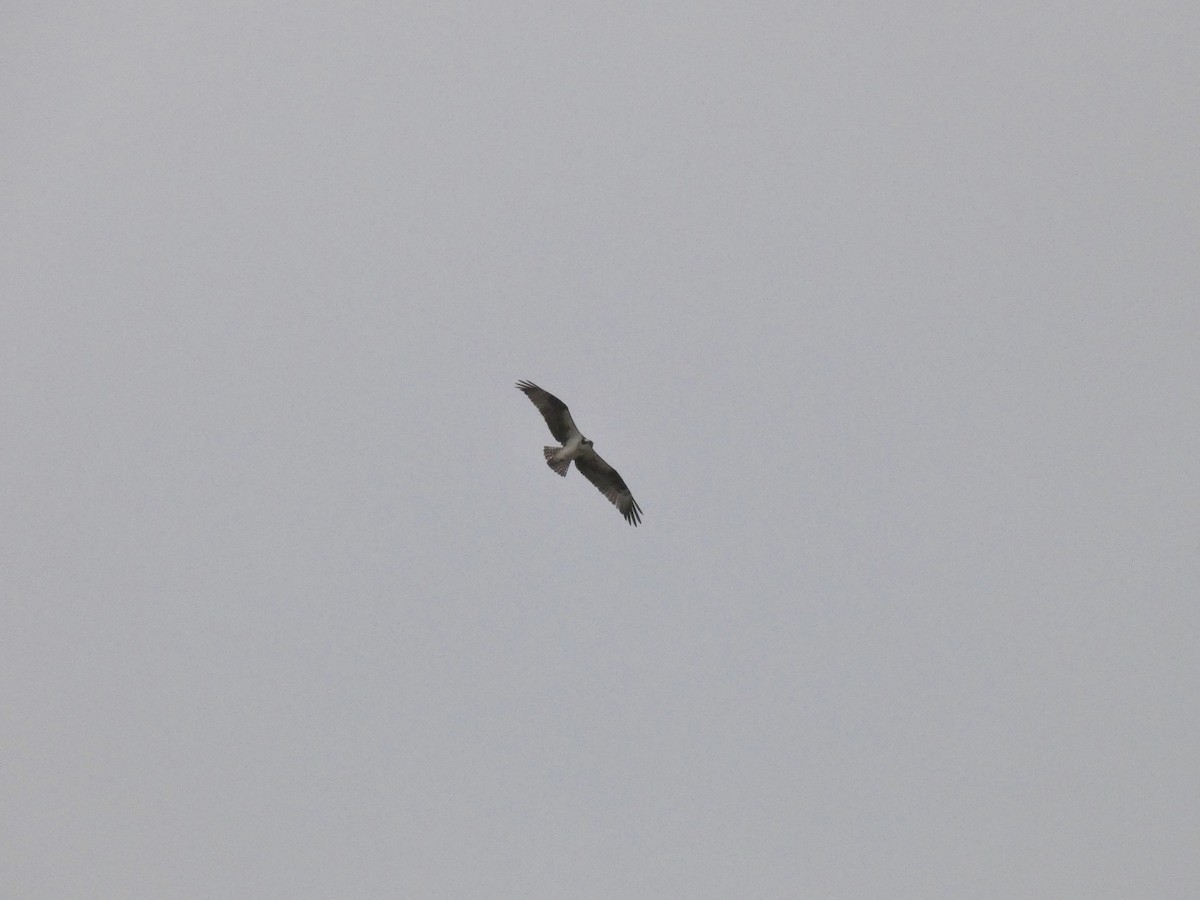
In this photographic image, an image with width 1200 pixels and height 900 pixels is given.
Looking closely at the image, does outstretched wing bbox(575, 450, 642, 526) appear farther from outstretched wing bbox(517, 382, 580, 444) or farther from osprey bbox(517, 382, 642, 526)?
outstretched wing bbox(517, 382, 580, 444)

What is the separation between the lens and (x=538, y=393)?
93.4 ft

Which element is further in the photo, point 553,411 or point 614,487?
point 614,487

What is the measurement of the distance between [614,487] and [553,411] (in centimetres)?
314

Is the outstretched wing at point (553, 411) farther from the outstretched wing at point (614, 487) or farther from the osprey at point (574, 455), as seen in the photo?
the outstretched wing at point (614, 487)

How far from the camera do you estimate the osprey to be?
28500 millimetres

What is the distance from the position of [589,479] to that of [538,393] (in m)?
3.24

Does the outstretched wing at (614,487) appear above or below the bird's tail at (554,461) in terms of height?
above

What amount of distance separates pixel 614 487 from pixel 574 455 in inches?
82.5

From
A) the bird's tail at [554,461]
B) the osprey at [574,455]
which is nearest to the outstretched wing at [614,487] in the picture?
the osprey at [574,455]

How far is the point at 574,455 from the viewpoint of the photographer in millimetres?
29203

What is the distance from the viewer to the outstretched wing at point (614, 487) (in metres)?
30.6

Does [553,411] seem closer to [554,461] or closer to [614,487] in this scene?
[554,461]

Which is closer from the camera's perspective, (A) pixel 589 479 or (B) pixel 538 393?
(B) pixel 538 393

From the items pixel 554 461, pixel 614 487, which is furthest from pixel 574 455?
pixel 614 487
